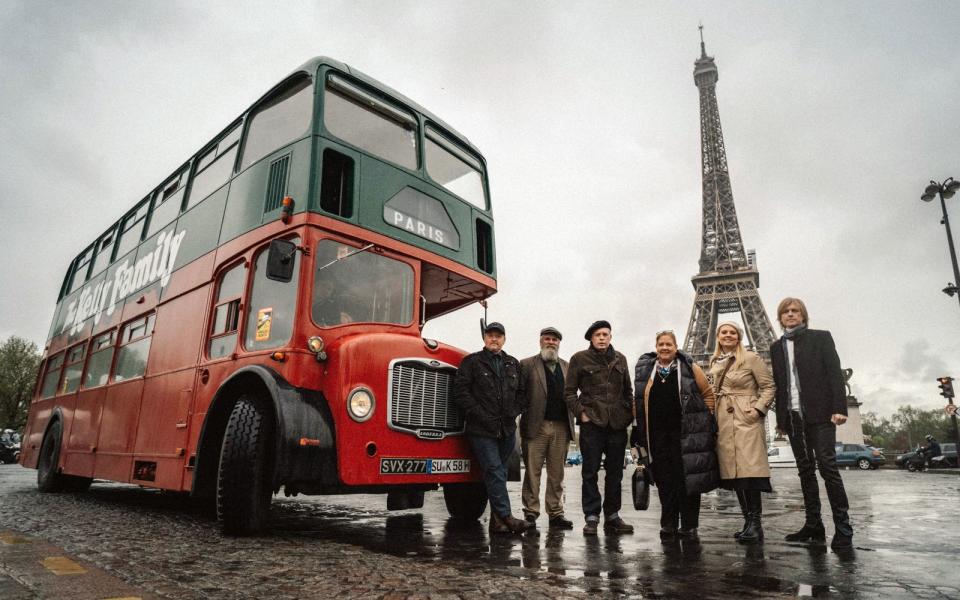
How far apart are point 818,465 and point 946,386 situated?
1965cm

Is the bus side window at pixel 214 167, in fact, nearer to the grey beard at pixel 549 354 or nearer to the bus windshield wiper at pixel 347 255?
the bus windshield wiper at pixel 347 255

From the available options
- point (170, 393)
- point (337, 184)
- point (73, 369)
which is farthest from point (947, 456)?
point (73, 369)

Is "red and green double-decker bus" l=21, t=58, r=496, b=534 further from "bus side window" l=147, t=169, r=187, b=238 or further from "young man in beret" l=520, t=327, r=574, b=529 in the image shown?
"young man in beret" l=520, t=327, r=574, b=529

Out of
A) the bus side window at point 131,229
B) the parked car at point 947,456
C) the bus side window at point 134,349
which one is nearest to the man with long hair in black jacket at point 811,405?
the bus side window at point 134,349

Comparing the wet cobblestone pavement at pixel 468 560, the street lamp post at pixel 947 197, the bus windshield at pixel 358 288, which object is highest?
the street lamp post at pixel 947 197

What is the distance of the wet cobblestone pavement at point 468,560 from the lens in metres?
2.84

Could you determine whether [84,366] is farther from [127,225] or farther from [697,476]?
[697,476]

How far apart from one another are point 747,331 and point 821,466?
56247 millimetres

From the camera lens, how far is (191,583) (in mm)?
2896

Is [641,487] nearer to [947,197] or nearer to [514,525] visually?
[514,525]

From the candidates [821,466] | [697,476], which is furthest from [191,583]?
[821,466]

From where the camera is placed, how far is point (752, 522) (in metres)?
4.79

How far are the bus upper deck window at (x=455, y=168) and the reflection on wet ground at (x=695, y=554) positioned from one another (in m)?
3.54

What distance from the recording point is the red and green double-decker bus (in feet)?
15.2
